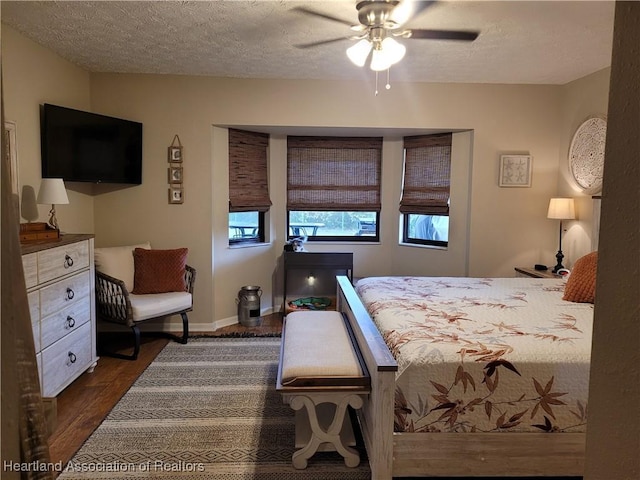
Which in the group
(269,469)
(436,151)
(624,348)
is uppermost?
(436,151)

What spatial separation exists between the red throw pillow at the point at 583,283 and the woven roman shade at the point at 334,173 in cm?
254

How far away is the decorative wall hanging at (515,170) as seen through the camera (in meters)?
4.39

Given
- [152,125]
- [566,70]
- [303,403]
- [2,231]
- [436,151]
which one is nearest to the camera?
[2,231]

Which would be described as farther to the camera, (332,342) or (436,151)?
(436,151)

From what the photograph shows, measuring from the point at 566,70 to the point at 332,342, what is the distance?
3239mm

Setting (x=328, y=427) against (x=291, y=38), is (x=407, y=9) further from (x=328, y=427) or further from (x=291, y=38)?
(x=328, y=427)

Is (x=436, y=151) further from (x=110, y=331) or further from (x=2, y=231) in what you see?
(x=2, y=231)

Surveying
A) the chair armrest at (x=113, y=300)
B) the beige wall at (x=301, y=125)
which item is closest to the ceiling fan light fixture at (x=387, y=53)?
the beige wall at (x=301, y=125)

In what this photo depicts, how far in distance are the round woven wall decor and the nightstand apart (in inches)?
31.8

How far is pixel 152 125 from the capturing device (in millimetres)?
4188

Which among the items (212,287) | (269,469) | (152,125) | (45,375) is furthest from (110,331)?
(269,469)

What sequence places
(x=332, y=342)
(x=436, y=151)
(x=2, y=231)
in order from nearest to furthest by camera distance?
(x=2, y=231) → (x=332, y=342) → (x=436, y=151)

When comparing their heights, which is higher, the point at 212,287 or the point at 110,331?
the point at 212,287

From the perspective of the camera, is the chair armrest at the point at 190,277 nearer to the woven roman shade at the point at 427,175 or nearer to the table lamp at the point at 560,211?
the woven roman shade at the point at 427,175
